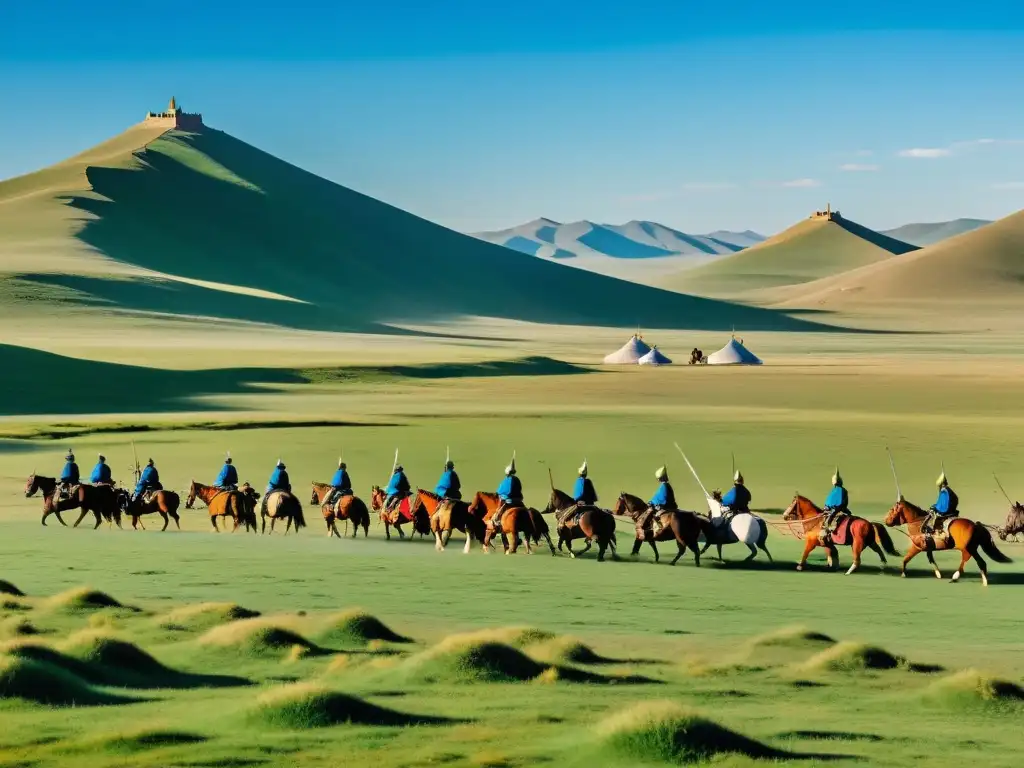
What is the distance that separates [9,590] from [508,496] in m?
7.98

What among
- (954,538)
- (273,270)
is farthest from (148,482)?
(273,270)

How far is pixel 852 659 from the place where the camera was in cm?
1669

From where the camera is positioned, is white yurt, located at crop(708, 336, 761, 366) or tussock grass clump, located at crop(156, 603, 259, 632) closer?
tussock grass clump, located at crop(156, 603, 259, 632)

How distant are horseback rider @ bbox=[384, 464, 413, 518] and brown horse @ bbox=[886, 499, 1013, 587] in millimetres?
8019

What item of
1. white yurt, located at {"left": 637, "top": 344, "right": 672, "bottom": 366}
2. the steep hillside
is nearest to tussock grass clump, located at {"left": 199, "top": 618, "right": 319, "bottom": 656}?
white yurt, located at {"left": 637, "top": 344, "right": 672, "bottom": 366}

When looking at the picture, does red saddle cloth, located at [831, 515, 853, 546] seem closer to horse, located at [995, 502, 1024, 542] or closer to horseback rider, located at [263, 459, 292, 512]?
horse, located at [995, 502, 1024, 542]

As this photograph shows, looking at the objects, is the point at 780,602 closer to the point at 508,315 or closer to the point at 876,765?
the point at 876,765

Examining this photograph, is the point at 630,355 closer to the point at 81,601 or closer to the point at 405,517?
the point at 405,517

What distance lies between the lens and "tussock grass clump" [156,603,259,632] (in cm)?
1878

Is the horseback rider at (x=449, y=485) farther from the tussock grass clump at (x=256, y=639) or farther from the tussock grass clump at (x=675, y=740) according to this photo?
the tussock grass clump at (x=675, y=740)

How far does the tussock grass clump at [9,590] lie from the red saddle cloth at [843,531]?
11.1 metres

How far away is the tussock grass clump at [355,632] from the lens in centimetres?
1803

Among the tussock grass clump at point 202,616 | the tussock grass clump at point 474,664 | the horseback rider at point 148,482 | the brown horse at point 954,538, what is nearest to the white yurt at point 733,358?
the horseback rider at point 148,482

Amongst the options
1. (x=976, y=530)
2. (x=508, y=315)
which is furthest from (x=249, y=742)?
(x=508, y=315)
